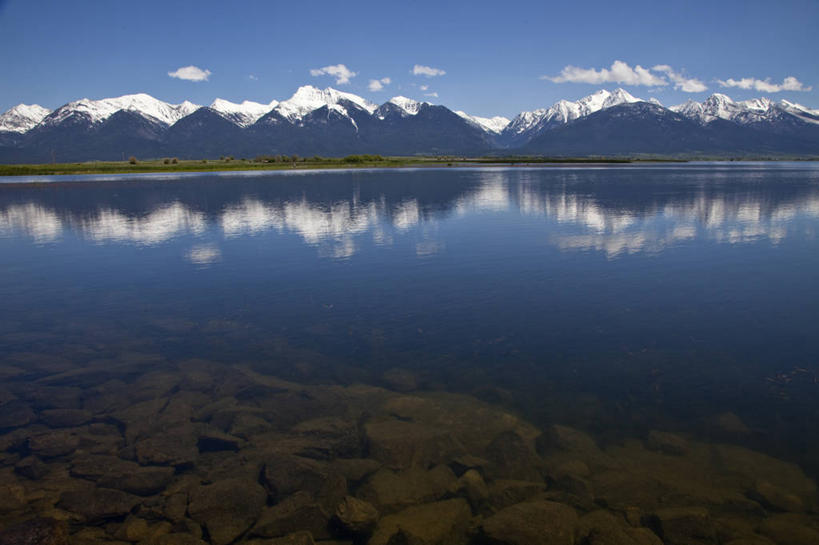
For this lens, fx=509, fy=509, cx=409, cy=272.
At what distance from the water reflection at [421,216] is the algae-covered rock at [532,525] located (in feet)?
86.8

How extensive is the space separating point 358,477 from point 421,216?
151 feet

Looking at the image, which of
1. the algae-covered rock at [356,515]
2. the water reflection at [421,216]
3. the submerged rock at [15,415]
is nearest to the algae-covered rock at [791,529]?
the algae-covered rock at [356,515]

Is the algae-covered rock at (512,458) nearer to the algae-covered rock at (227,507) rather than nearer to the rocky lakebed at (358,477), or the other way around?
the rocky lakebed at (358,477)

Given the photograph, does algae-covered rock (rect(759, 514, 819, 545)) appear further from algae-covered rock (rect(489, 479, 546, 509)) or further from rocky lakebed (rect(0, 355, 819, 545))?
algae-covered rock (rect(489, 479, 546, 509))

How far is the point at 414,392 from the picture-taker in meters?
16.0

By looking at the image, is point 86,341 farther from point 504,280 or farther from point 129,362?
point 504,280

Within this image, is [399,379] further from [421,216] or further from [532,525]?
[421,216]

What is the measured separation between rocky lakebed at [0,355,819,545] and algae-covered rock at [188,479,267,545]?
34 mm

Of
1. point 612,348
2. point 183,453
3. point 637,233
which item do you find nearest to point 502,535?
point 183,453

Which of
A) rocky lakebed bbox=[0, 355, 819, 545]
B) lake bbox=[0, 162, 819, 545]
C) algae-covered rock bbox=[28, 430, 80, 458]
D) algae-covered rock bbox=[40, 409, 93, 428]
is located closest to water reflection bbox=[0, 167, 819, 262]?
lake bbox=[0, 162, 819, 545]

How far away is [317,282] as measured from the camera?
28.9 m

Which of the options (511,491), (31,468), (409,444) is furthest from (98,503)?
(511,491)

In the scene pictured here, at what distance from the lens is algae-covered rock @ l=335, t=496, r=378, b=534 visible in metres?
10.5

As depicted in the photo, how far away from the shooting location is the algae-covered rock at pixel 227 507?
10.5 m
